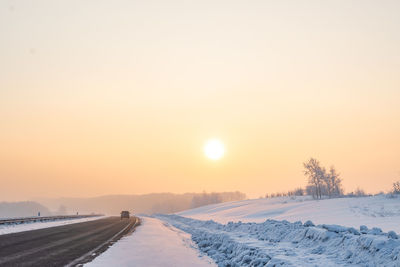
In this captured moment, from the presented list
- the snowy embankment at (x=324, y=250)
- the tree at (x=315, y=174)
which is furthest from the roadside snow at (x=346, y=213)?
the tree at (x=315, y=174)

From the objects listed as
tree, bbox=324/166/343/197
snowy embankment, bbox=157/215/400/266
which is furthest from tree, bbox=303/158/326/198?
snowy embankment, bbox=157/215/400/266

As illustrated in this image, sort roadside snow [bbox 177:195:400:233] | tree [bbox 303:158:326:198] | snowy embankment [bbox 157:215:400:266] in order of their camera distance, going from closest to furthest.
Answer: snowy embankment [bbox 157:215:400:266] < roadside snow [bbox 177:195:400:233] < tree [bbox 303:158:326:198]

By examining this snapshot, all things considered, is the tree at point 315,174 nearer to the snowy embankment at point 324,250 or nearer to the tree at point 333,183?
the tree at point 333,183

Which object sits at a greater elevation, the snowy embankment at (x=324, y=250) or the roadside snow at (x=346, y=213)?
the snowy embankment at (x=324, y=250)

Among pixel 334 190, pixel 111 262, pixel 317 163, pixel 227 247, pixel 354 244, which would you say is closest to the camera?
pixel 354 244

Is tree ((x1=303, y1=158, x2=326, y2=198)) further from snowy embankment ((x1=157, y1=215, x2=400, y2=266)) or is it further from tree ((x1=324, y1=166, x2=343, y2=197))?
snowy embankment ((x1=157, y1=215, x2=400, y2=266))

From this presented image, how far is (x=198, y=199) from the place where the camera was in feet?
614

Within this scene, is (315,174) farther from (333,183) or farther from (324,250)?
(324,250)

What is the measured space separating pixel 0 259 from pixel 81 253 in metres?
2.52

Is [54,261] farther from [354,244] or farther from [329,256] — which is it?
[354,244]

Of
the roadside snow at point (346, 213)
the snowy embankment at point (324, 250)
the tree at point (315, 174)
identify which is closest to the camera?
the snowy embankment at point (324, 250)

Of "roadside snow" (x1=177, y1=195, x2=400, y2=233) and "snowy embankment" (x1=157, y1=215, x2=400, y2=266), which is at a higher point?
"snowy embankment" (x1=157, y1=215, x2=400, y2=266)

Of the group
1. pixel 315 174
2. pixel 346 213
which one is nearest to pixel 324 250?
pixel 346 213

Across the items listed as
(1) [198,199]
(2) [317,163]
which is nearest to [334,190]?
(2) [317,163]
